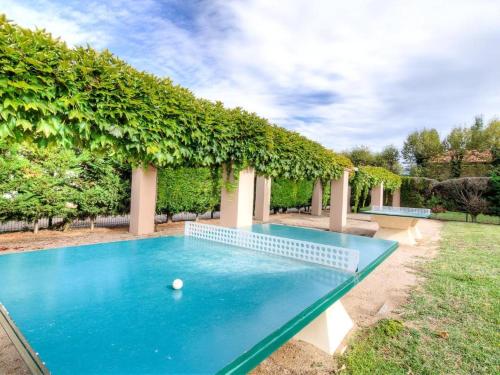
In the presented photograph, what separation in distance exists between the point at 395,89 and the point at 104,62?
18001 mm

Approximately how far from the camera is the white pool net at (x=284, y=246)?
464cm

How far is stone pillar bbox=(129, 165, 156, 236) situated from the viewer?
10.5 m

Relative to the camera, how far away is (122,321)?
2412mm

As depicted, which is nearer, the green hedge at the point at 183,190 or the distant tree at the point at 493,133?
the green hedge at the point at 183,190

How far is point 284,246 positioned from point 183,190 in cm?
842

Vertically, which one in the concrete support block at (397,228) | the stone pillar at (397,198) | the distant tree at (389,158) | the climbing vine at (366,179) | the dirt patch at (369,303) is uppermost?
the distant tree at (389,158)

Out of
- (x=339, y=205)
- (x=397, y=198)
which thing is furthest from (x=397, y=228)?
(x=397, y=198)

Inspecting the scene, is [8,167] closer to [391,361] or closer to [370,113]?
[391,361]

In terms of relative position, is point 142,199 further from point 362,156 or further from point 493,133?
point 493,133

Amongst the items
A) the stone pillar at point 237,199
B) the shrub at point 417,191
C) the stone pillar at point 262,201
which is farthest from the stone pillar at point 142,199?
the shrub at point 417,191

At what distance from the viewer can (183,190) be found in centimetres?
1298

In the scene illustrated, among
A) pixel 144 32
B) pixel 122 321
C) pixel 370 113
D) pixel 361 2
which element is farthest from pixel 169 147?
pixel 370 113

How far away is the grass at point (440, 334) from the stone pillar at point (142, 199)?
28.7 feet

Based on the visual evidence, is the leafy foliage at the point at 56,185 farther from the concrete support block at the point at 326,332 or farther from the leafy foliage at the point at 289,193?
the leafy foliage at the point at 289,193
